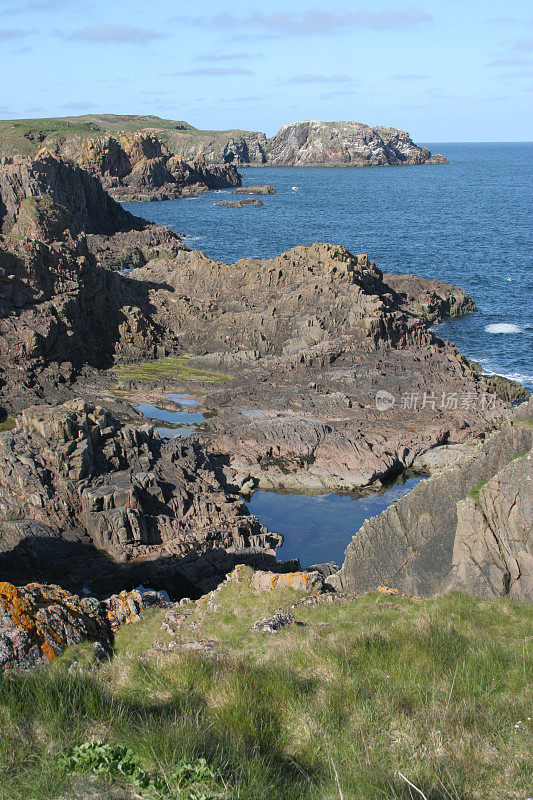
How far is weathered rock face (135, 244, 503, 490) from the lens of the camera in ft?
99.1

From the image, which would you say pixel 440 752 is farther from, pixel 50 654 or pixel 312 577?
pixel 312 577

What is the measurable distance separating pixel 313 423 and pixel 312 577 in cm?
1737

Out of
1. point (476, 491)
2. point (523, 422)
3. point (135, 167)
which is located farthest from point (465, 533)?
point (135, 167)

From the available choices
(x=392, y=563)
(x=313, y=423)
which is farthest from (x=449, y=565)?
(x=313, y=423)

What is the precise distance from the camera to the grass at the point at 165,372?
39.8 m

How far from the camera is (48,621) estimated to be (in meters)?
11.4

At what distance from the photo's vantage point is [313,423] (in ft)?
103

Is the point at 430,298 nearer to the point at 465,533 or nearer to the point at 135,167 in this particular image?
the point at 465,533

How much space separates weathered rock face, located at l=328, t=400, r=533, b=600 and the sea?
7.16m

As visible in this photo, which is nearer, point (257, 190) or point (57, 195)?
point (57, 195)

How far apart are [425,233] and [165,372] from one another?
7195 centimetres

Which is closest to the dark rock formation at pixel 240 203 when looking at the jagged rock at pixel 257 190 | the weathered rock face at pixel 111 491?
the jagged rock at pixel 257 190

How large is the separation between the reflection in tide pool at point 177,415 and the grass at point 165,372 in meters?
2.79

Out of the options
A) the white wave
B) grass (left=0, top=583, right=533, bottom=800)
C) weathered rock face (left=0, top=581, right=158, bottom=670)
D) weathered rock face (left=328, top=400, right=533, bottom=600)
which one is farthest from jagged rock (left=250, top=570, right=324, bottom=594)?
the white wave
